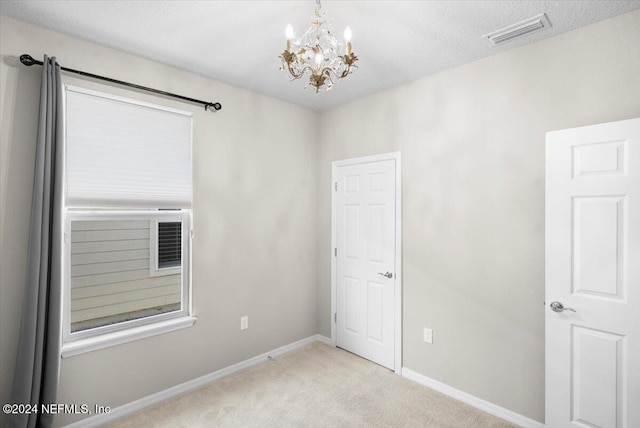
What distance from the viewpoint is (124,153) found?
2.53 meters

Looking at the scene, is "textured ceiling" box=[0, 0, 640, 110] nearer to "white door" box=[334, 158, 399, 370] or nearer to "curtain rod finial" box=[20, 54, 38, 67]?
"curtain rod finial" box=[20, 54, 38, 67]

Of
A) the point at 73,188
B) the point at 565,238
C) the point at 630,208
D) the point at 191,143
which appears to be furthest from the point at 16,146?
the point at 630,208

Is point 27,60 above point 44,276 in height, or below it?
above

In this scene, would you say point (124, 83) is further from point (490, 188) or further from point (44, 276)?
point (490, 188)

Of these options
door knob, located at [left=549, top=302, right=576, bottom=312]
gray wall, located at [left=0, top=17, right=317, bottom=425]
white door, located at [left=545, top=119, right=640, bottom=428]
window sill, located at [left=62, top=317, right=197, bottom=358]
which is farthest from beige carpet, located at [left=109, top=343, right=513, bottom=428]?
door knob, located at [left=549, top=302, right=576, bottom=312]

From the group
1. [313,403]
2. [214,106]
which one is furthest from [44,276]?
[313,403]

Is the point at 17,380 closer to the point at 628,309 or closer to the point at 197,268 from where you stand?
the point at 197,268

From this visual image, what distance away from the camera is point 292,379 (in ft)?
9.96

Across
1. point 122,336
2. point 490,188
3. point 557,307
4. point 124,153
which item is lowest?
point 122,336

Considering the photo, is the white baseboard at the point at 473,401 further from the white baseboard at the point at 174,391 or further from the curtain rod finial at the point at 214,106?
the curtain rod finial at the point at 214,106

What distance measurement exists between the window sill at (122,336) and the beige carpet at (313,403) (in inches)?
21.6

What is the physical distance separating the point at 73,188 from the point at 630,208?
3.42 meters

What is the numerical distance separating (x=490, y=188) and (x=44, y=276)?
3.05 m

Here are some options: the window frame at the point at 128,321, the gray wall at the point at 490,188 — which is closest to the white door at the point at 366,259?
the gray wall at the point at 490,188
